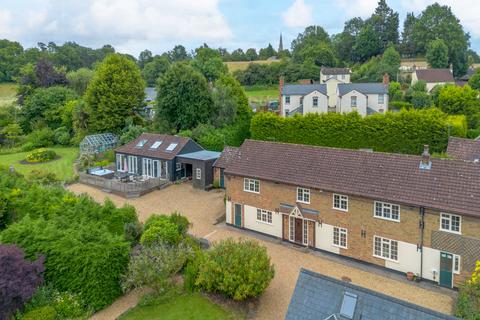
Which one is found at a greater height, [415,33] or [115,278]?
[415,33]

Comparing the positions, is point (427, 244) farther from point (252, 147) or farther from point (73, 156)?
point (73, 156)

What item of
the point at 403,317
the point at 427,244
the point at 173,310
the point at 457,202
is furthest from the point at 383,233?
the point at 173,310

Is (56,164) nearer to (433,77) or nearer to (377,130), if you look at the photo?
(377,130)

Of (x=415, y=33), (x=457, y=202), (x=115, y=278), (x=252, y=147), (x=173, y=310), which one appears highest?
(x=415, y=33)

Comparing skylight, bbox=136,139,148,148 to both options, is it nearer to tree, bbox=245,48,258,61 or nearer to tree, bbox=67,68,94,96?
tree, bbox=67,68,94,96

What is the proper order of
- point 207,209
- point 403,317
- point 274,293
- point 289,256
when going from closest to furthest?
point 403,317
point 274,293
point 289,256
point 207,209

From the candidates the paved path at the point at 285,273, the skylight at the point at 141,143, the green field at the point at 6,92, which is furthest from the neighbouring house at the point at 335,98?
the green field at the point at 6,92

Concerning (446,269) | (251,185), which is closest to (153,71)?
(251,185)

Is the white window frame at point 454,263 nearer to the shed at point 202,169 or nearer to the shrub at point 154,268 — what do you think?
the shrub at point 154,268
